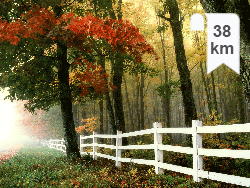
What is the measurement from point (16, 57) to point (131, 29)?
5.87m

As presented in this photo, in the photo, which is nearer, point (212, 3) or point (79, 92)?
point (212, 3)

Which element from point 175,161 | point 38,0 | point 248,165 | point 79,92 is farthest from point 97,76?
point 248,165

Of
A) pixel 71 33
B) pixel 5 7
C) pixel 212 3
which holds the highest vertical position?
pixel 5 7

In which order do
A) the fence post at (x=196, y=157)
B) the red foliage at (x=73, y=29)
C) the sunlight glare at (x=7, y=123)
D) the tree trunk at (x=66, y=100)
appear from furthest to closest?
1. the sunlight glare at (x=7, y=123)
2. the tree trunk at (x=66, y=100)
3. the red foliage at (x=73, y=29)
4. the fence post at (x=196, y=157)

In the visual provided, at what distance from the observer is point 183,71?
12.4 m

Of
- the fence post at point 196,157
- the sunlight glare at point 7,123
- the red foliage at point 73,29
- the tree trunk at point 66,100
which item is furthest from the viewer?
the sunlight glare at point 7,123

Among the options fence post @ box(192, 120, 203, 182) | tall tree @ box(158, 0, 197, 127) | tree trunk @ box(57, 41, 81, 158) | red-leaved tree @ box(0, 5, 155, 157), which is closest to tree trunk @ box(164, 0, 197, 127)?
tall tree @ box(158, 0, 197, 127)

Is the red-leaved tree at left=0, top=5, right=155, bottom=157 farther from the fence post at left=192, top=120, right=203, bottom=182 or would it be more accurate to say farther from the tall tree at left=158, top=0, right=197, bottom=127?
the fence post at left=192, top=120, right=203, bottom=182

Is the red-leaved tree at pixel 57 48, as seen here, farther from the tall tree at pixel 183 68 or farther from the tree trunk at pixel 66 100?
the tall tree at pixel 183 68

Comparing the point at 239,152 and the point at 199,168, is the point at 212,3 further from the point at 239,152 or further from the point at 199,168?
the point at 199,168

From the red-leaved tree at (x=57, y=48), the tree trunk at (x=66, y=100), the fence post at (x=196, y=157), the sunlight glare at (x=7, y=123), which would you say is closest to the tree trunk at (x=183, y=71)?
the red-leaved tree at (x=57, y=48)

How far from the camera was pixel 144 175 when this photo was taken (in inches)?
293

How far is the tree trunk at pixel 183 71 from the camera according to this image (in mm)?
11961

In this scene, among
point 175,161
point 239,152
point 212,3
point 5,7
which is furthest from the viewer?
point 5,7
